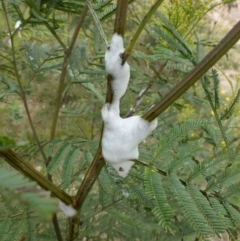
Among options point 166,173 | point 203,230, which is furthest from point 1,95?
point 203,230

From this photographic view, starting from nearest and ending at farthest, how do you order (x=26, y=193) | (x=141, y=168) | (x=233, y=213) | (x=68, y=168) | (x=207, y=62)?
(x=26, y=193) → (x=207, y=62) → (x=233, y=213) → (x=68, y=168) → (x=141, y=168)

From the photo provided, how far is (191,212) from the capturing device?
57 centimetres

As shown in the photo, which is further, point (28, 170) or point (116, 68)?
point (116, 68)

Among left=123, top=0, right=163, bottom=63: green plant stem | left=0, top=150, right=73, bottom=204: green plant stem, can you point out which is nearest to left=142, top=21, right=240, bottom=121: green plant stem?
left=123, top=0, right=163, bottom=63: green plant stem

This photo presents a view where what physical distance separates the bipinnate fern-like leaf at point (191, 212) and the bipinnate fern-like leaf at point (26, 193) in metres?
0.30

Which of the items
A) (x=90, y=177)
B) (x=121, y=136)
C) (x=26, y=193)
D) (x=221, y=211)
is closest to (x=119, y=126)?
(x=121, y=136)

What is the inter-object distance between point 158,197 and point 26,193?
0.95 ft

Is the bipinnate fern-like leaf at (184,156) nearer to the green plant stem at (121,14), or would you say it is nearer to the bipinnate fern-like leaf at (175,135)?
the bipinnate fern-like leaf at (175,135)

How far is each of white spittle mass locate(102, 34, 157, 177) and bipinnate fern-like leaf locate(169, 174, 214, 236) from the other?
11 centimetres

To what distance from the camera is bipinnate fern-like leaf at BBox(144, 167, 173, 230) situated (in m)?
0.54

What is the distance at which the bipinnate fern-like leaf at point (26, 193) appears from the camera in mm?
307

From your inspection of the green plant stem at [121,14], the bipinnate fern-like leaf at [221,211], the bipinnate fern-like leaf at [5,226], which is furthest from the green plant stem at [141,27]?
the bipinnate fern-like leaf at [5,226]

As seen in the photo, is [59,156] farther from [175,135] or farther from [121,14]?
[121,14]

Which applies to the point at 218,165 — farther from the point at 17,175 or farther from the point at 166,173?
the point at 17,175
